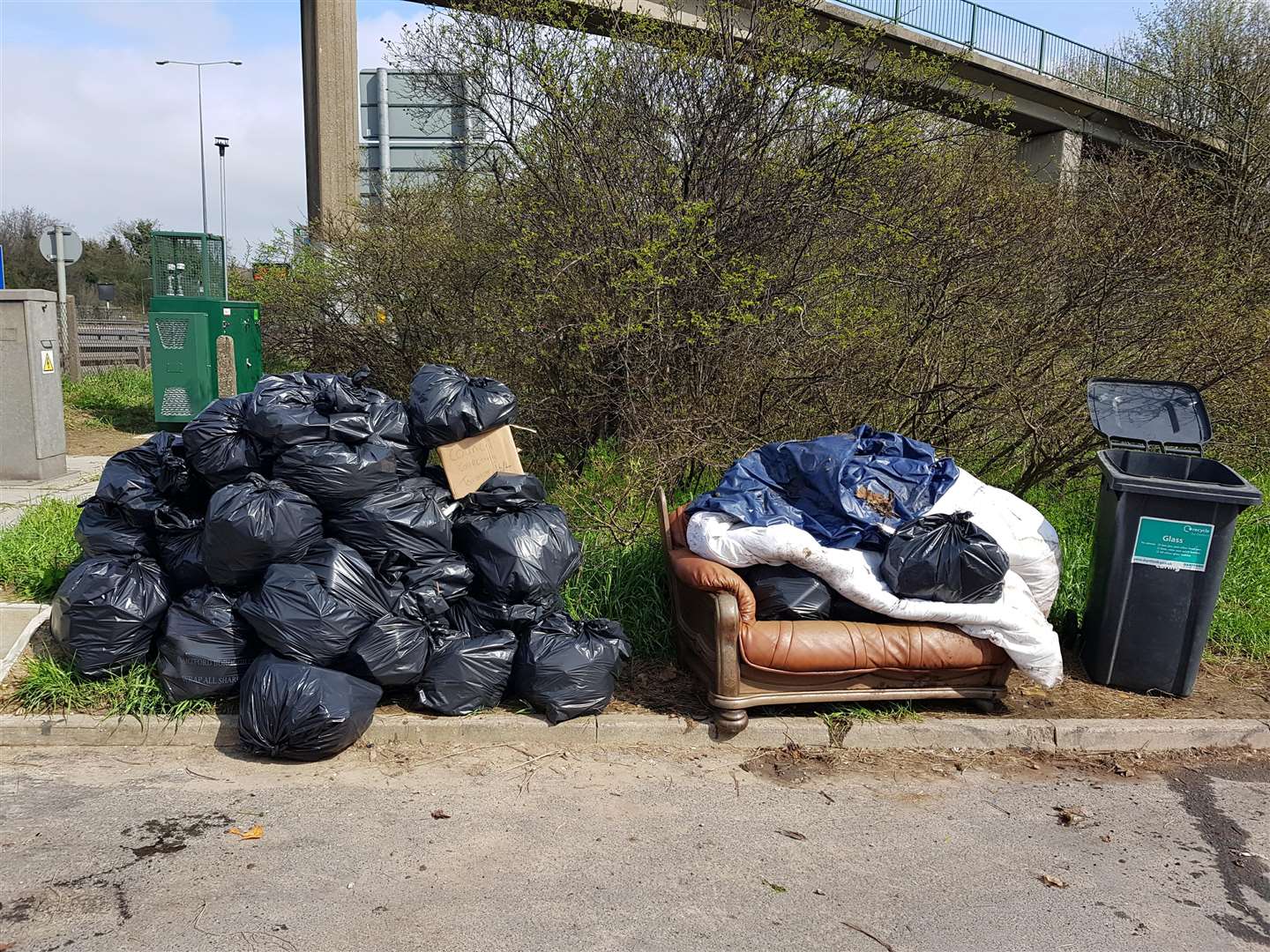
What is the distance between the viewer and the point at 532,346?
24.5ft

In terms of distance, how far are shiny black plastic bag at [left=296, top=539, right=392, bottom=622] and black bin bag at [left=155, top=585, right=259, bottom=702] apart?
430 mm

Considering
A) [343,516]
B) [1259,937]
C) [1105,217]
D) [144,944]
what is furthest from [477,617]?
[1105,217]

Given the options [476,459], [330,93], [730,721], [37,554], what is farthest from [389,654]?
[330,93]

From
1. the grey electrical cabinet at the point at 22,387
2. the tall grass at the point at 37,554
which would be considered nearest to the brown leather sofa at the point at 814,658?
the tall grass at the point at 37,554

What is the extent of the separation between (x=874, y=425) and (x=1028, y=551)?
2.46m

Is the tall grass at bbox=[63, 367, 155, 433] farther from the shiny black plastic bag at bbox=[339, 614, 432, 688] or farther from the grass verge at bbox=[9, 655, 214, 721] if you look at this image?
the shiny black plastic bag at bbox=[339, 614, 432, 688]

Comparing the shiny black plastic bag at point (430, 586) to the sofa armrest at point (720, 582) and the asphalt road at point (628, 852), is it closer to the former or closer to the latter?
the asphalt road at point (628, 852)

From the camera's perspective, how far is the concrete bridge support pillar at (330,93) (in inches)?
615

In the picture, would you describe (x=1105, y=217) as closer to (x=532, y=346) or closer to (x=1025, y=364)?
(x=1025, y=364)

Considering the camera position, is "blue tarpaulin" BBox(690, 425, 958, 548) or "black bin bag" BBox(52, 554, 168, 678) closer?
"black bin bag" BBox(52, 554, 168, 678)

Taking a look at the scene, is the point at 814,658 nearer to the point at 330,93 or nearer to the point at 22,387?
the point at 22,387

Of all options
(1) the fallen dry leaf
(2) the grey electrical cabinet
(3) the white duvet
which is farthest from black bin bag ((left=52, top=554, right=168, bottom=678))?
(2) the grey electrical cabinet

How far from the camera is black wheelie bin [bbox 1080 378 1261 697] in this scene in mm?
4727

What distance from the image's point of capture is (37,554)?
218 inches
